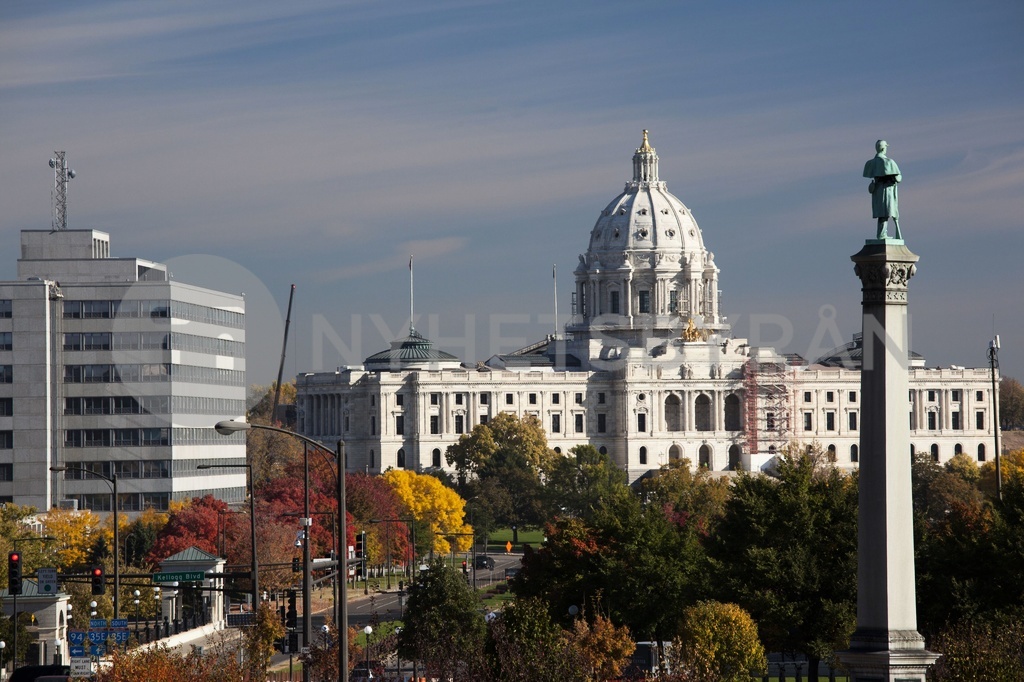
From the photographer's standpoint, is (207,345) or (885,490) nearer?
(885,490)

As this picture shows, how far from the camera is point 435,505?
147m

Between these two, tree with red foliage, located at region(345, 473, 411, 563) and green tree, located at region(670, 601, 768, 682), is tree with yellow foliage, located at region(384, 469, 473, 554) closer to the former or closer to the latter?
tree with red foliage, located at region(345, 473, 411, 563)

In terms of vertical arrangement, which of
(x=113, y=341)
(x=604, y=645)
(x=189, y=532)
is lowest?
(x=604, y=645)

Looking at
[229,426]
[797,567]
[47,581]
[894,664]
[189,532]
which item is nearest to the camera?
[894,664]

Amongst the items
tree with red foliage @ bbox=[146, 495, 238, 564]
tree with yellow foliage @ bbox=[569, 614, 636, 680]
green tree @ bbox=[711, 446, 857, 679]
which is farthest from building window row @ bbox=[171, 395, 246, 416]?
green tree @ bbox=[711, 446, 857, 679]

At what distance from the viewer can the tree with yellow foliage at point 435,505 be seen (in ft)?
471

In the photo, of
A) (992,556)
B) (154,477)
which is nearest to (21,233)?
(154,477)

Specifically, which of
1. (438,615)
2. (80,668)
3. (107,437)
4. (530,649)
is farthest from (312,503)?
(80,668)

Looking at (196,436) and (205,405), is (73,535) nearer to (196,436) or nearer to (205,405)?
(196,436)

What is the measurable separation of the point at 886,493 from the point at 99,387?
334 feet

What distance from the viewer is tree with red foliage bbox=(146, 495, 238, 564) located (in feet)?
337

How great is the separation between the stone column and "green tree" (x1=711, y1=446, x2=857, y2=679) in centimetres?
2133

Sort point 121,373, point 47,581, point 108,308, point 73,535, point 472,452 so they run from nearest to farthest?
1. point 47,581
2. point 73,535
3. point 121,373
4. point 108,308
5. point 472,452

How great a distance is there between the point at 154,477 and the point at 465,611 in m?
68.7
